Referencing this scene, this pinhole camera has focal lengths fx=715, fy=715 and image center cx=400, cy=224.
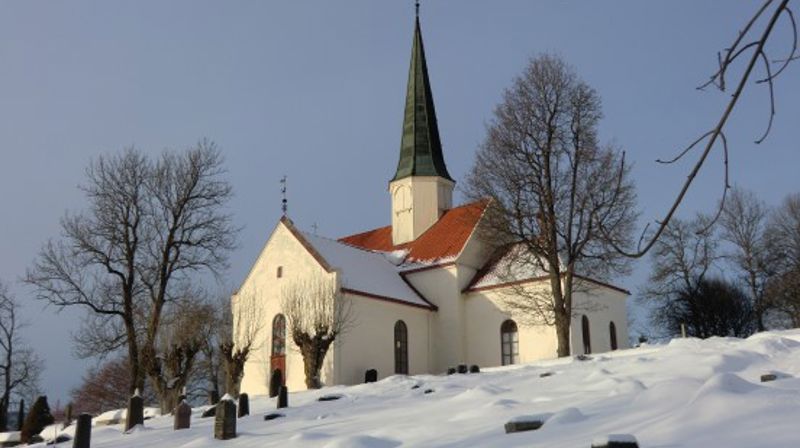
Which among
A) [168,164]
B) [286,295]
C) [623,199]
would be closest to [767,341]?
[623,199]

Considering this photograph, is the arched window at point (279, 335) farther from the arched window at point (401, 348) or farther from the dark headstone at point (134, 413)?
the dark headstone at point (134, 413)

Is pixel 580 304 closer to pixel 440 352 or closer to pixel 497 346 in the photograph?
pixel 497 346

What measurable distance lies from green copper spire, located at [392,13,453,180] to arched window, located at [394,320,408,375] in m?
9.28

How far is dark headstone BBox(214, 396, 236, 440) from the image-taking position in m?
12.4

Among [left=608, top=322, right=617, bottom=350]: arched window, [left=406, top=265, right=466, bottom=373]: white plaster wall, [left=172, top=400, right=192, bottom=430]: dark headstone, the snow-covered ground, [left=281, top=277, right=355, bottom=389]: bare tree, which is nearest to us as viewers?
the snow-covered ground

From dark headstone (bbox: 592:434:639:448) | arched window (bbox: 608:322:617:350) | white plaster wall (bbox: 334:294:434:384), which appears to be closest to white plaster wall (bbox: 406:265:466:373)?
white plaster wall (bbox: 334:294:434:384)

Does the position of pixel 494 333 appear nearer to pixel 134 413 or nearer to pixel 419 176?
pixel 419 176

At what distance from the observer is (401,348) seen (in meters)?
28.1

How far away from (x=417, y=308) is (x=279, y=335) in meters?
5.57

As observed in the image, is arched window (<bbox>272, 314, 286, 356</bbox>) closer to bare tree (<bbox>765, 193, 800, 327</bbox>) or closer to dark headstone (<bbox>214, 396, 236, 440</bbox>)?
dark headstone (<bbox>214, 396, 236, 440</bbox>)

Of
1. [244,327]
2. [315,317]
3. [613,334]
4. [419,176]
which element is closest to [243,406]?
[315,317]

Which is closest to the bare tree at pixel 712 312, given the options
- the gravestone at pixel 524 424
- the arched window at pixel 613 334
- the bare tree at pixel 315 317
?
the arched window at pixel 613 334

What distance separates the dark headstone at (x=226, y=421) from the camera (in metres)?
12.4

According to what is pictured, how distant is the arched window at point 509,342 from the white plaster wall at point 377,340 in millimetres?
3069
